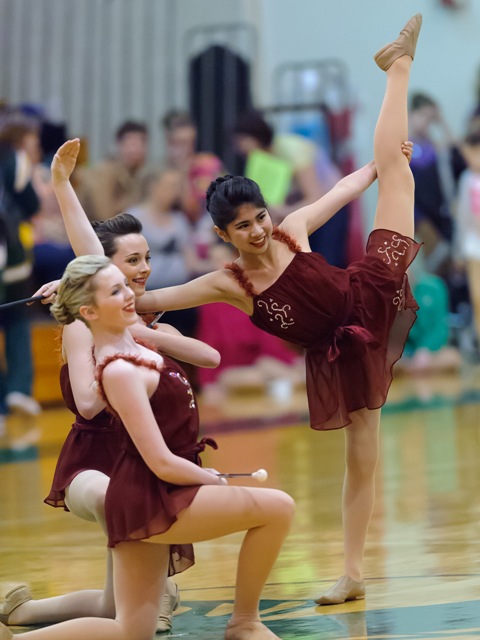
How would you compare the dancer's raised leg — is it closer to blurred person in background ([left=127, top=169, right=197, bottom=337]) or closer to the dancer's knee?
the dancer's knee

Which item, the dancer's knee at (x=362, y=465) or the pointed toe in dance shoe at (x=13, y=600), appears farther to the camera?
the dancer's knee at (x=362, y=465)

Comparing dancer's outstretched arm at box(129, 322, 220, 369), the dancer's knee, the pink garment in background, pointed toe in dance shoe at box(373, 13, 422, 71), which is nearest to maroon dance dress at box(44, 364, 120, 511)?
dancer's outstretched arm at box(129, 322, 220, 369)

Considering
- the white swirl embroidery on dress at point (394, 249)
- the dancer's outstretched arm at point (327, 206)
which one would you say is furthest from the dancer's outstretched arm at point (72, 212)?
the white swirl embroidery on dress at point (394, 249)

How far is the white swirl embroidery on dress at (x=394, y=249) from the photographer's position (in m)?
4.14

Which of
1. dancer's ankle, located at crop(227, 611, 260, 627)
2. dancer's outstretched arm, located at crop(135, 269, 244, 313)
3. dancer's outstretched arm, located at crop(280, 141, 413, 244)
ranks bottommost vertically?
dancer's ankle, located at crop(227, 611, 260, 627)

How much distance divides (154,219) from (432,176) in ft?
10.7

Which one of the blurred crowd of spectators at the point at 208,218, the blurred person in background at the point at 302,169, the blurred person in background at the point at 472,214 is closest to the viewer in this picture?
the blurred crowd of spectators at the point at 208,218

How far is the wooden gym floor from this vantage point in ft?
12.1

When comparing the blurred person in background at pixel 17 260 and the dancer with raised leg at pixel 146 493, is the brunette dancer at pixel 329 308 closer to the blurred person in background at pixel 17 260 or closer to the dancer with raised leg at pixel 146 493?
the dancer with raised leg at pixel 146 493

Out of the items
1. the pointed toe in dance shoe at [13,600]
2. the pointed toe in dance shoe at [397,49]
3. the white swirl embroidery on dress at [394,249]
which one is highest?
the pointed toe in dance shoe at [397,49]

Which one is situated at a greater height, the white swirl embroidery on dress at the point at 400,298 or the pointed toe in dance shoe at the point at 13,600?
the white swirl embroidery on dress at the point at 400,298

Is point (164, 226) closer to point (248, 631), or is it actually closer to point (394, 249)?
point (394, 249)

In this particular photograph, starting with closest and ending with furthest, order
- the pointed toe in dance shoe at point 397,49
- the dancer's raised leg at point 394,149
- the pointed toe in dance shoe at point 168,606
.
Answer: the pointed toe in dance shoe at point 168,606
the dancer's raised leg at point 394,149
the pointed toe in dance shoe at point 397,49

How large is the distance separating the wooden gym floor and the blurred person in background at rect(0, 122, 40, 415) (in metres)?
0.25
